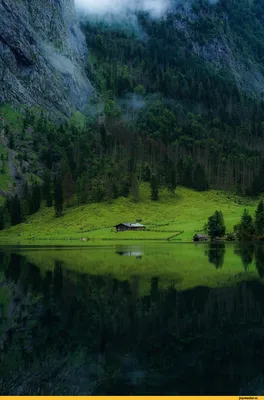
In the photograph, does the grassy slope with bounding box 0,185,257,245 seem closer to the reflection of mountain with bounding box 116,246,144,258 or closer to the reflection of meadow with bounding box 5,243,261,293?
the reflection of mountain with bounding box 116,246,144,258

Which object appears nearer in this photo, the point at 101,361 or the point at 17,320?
the point at 101,361

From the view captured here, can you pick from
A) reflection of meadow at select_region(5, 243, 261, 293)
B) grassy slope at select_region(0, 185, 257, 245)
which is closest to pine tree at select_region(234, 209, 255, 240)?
grassy slope at select_region(0, 185, 257, 245)

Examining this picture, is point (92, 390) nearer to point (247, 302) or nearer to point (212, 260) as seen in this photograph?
point (247, 302)

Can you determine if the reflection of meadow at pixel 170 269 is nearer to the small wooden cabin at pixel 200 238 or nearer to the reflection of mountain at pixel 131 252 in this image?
the reflection of mountain at pixel 131 252

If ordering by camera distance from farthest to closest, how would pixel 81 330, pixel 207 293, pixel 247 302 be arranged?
pixel 207 293, pixel 247 302, pixel 81 330

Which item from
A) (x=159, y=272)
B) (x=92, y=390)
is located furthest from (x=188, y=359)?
(x=159, y=272)

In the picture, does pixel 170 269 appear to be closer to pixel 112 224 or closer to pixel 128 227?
pixel 128 227

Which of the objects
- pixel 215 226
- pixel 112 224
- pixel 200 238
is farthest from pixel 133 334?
pixel 112 224

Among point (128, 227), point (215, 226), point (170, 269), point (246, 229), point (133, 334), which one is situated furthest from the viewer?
point (128, 227)

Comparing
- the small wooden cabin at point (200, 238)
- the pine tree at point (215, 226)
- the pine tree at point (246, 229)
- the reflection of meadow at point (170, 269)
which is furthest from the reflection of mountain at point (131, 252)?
the pine tree at point (246, 229)
